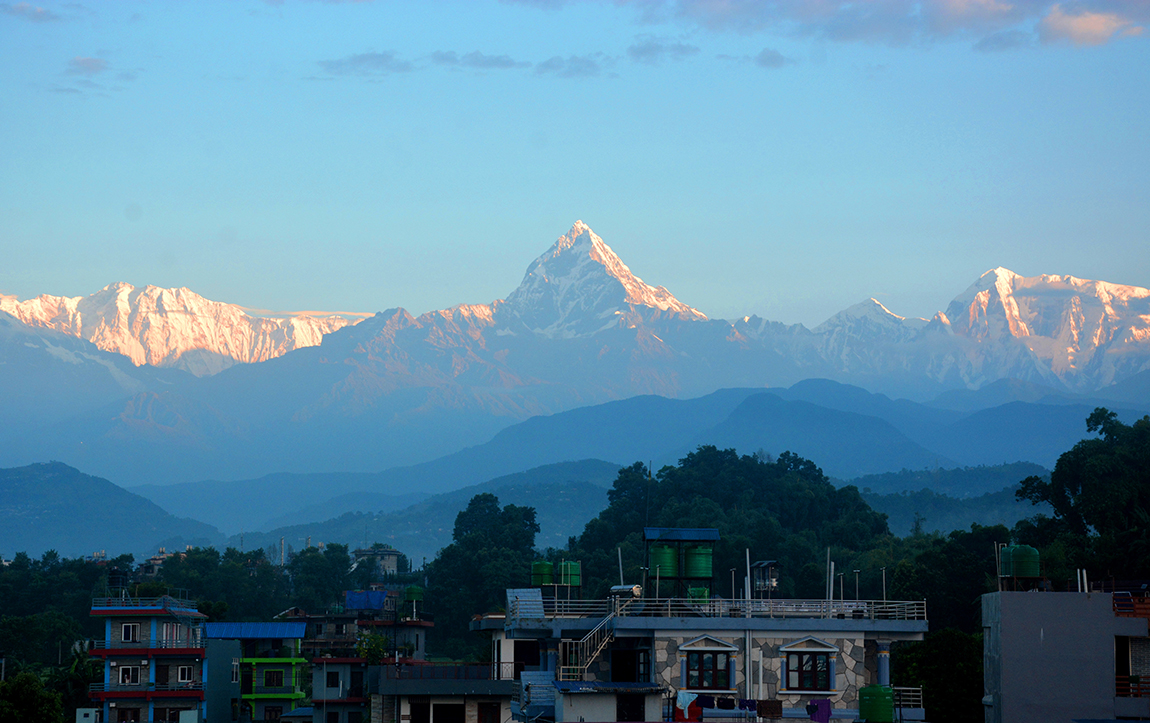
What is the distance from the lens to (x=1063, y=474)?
463 feet

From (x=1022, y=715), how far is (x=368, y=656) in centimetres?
5489

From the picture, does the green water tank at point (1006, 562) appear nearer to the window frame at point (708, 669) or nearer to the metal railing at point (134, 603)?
the window frame at point (708, 669)

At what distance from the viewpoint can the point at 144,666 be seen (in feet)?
331

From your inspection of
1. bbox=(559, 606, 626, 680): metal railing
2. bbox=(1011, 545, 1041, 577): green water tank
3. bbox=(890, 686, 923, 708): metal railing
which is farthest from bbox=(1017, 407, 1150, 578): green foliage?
bbox=(559, 606, 626, 680): metal railing

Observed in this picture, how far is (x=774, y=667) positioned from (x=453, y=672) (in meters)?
26.2

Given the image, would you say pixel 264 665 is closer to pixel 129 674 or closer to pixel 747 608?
pixel 129 674

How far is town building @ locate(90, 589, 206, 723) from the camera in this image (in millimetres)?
99812

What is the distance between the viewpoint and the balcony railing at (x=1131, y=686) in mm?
67812

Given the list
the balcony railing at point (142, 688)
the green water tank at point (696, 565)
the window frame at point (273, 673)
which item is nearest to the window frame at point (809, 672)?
the green water tank at point (696, 565)

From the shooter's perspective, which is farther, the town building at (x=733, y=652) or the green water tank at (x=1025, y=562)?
the green water tank at (x=1025, y=562)

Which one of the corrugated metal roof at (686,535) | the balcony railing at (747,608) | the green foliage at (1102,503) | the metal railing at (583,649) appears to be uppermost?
the green foliage at (1102,503)

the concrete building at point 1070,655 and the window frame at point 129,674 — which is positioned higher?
the concrete building at point 1070,655

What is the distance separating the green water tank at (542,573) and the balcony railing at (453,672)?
4.92 meters

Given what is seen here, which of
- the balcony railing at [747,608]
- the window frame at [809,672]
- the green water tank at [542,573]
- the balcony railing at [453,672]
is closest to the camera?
the window frame at [809,672]
